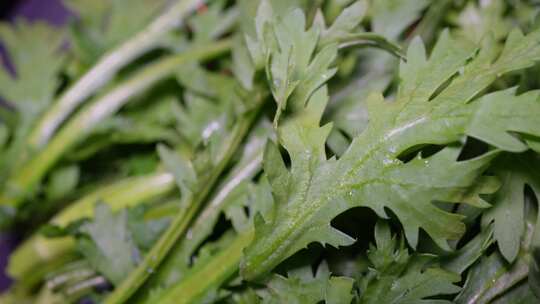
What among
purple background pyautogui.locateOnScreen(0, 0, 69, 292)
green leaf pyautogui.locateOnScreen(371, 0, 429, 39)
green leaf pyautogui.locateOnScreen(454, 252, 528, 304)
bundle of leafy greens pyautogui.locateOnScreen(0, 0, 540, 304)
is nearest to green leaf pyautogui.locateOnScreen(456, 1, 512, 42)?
bundle of leafy greens pyautogui.locateOnScreen(0, 0, 540, 304)

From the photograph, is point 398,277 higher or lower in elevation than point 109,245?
lower

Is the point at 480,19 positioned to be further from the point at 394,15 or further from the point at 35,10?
the point at 35,10

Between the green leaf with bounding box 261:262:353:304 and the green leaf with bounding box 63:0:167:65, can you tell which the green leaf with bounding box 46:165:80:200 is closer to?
the green leaf with bounding box 63:0:167:65

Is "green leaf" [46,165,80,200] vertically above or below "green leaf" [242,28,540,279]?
above

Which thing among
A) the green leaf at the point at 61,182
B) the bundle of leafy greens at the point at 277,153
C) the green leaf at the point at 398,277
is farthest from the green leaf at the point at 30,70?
the green leaf at the point at 398,277

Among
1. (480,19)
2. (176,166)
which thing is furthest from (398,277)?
(480,19)

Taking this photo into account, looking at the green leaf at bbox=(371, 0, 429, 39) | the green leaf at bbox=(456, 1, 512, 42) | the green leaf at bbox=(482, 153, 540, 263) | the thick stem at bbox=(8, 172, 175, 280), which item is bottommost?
the green leaf at bbox=(482, 153, 540, 263)

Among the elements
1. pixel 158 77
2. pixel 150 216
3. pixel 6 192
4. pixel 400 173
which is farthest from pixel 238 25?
pixel 400 173
